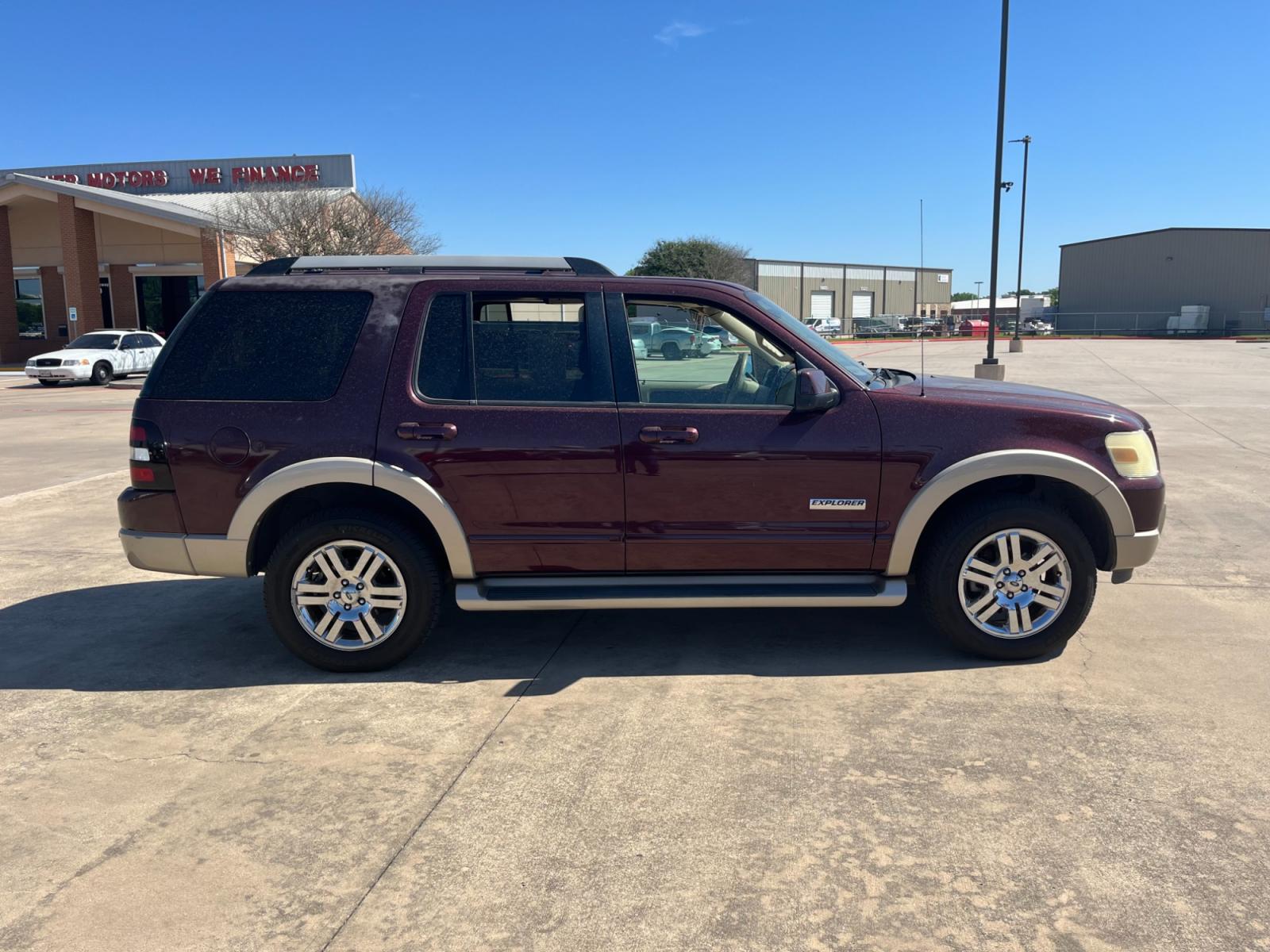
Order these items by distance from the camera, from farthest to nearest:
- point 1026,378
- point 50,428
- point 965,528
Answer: point 1026,378 < point 50,428 < point 965,528

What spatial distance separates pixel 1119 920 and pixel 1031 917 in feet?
0.79

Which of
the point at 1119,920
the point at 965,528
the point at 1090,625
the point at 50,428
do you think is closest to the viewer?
the point at 1119,920

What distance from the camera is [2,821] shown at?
3.33 meters

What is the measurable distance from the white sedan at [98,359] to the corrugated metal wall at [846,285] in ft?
177

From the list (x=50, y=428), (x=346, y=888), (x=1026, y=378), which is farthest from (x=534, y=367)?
(x=1026, y=378)

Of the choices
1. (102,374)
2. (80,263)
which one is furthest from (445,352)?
(80,263)

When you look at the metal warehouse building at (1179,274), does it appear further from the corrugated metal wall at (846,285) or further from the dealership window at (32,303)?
the dealership window at (32,303)

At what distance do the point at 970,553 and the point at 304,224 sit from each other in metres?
33.8

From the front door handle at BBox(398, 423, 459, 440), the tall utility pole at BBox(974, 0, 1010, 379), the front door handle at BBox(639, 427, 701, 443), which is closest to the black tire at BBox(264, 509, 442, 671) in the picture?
the front door handle at BBox(398, 423, 459, 440)

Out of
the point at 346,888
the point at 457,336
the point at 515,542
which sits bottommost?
the point at 346,888

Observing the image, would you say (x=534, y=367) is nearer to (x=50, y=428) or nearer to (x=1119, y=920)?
(x=1119, y=920)

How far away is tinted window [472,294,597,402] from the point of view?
4.55 metres

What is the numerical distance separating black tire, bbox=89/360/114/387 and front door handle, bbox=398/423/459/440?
2618 centimetres

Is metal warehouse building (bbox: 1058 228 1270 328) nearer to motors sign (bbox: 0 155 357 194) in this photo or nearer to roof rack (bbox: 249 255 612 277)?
motors sign (bbox: 0 155 357 194)
